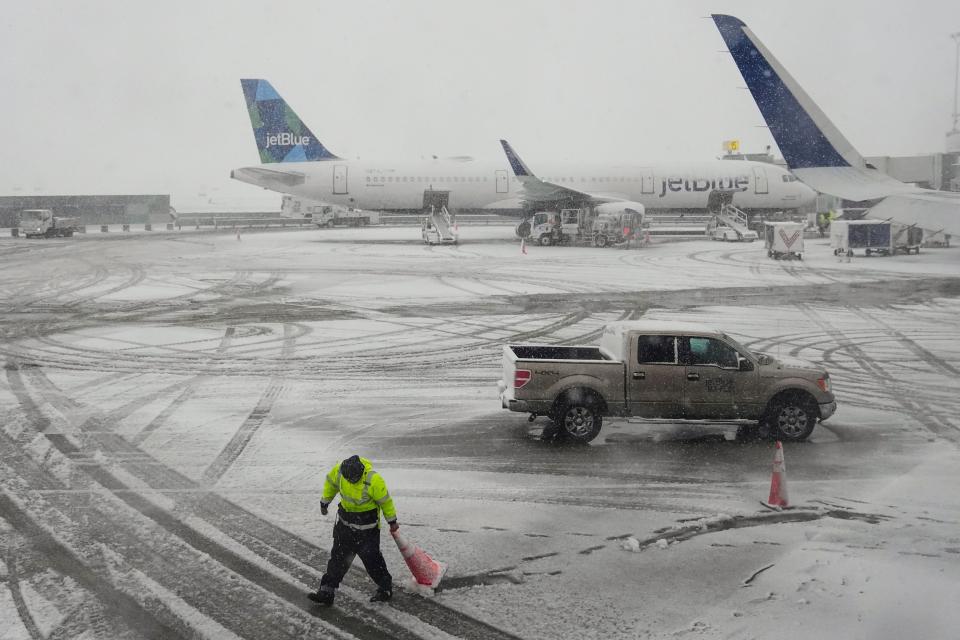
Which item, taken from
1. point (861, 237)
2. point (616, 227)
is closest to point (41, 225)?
point (616, 227)

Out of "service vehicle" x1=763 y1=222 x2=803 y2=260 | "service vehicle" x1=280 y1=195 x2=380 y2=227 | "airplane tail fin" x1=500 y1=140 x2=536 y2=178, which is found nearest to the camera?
"service vehicle" x1=763 y1=222 x2=803 y2=260

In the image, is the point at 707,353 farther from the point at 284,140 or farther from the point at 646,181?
the point at 284,140

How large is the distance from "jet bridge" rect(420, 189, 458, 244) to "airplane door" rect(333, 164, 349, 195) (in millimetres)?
4694

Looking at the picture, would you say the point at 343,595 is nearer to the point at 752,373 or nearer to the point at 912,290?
the point at 752,373

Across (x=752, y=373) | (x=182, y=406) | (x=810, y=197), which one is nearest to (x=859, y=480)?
(x=752, y=373)

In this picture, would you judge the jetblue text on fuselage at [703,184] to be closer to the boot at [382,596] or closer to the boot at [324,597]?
the boot at [382,596]

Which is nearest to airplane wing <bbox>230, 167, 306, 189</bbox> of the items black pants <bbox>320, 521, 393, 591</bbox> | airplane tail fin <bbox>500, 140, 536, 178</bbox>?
airplane tail fin <bbox>500, 140, 536, 178</bbox>

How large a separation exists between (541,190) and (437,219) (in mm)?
6802

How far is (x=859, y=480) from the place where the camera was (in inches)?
418

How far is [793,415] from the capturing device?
12406mm

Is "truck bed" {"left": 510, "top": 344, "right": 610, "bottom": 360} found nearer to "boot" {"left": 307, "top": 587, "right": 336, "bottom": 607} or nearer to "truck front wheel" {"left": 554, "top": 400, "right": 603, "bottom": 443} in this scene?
"truck front wheel" {"left": 554, "top": 400, "right": 603, "bottom": 443}

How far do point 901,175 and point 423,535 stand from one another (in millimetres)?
18416

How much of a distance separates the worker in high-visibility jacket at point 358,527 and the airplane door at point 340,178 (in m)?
43.7

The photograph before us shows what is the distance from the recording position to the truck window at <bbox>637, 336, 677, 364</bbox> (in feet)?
41.1
